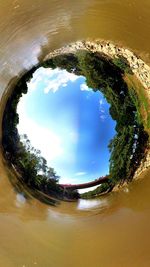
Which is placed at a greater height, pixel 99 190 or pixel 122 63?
pixel 122 63

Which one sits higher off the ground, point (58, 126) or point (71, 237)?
point (58, 126)

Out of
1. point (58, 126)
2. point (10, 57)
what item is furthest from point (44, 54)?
Result: point (58, 126)

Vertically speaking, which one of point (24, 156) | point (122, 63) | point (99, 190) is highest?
point (122, 63)

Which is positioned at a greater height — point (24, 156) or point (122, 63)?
point (122, 63)

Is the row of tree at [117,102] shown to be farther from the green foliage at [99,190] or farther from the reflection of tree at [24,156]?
the reflection of tree at [24,156]

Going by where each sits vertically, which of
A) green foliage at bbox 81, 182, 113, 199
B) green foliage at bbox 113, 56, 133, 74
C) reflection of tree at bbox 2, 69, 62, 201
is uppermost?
green foliage at bbox 113, 56, 133, 74

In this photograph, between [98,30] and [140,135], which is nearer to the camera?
[98,30]

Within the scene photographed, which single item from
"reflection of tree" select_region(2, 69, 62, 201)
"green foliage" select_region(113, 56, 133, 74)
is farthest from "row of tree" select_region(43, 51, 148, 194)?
"reflection of tree" select_region(2, 69, 62, 201)

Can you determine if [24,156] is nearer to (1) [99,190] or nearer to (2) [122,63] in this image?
(1) [99,190]

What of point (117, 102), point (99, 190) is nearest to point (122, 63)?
point (117, 102)

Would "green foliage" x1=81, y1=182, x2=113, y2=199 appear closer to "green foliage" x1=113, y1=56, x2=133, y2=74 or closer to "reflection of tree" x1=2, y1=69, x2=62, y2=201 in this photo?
"reflection of tree" x1=2, y1=69, x2=62, y2=201

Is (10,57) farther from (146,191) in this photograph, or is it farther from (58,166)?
(146,191)
